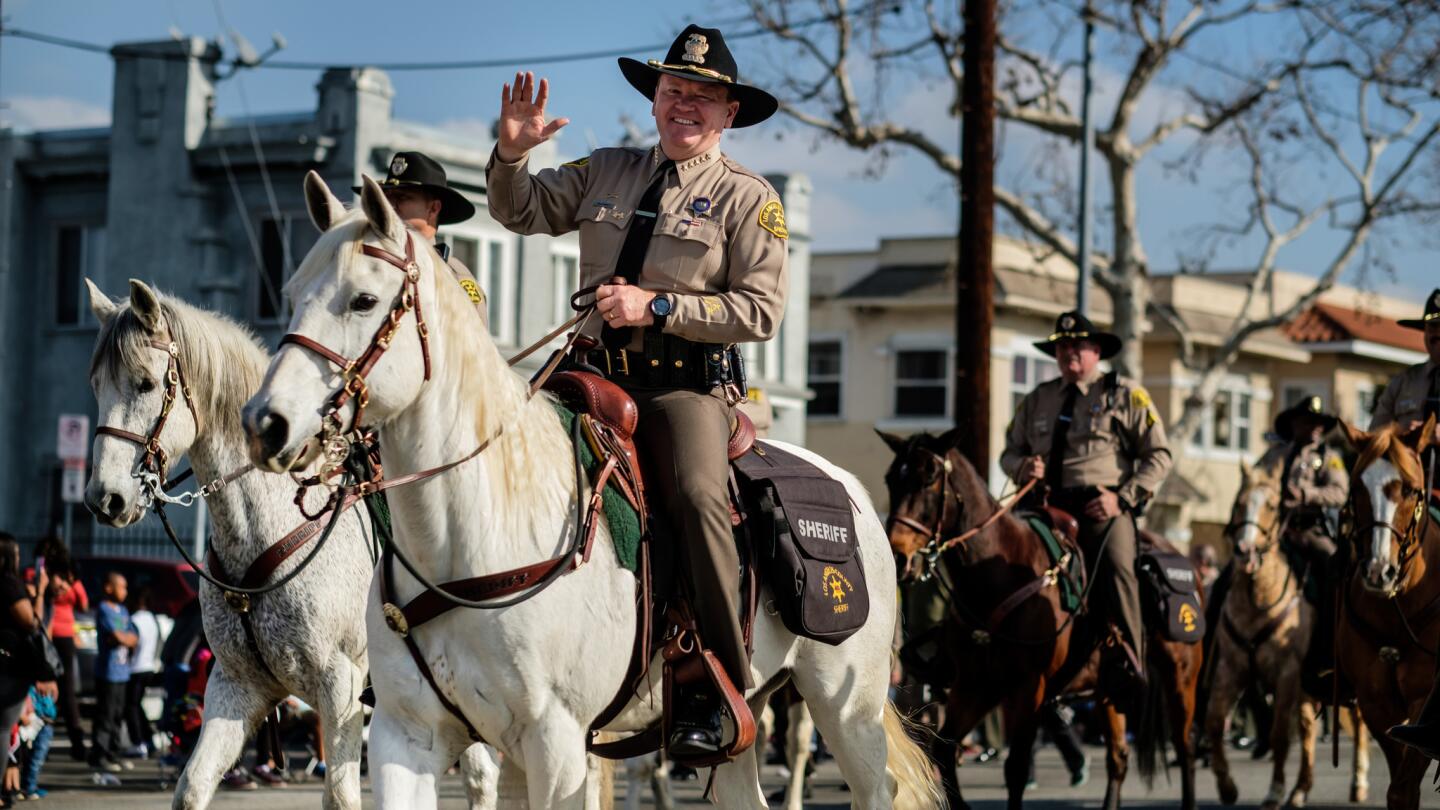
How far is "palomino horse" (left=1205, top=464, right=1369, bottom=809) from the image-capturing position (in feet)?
50.5

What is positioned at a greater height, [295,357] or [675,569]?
[295,357]

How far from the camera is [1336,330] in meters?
55.2

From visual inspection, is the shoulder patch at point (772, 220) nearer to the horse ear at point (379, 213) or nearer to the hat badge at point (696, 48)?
the hat badge at point (696, 48)

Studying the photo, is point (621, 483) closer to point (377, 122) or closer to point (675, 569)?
point (675, 569)

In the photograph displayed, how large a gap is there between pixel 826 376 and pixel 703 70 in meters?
42.2

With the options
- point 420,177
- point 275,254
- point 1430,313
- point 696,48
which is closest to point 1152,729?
point 1430,313

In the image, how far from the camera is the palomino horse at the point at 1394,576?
10.2 m

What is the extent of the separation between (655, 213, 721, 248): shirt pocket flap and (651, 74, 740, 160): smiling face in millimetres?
289

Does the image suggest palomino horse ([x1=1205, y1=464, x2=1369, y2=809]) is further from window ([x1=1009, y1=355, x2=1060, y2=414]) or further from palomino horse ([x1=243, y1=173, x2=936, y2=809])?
window ([x1=1009, y1=355, x2=1060, y2=414])

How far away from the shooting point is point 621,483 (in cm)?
619

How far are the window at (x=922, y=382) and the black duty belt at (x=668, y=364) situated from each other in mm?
40709

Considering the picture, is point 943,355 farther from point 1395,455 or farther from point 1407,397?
point 1395,455

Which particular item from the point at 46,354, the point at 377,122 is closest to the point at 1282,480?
the point at 377,122

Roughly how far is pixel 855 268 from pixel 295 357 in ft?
146
